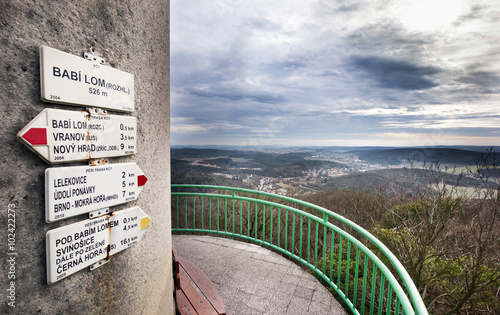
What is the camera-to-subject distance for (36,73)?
4.03ft

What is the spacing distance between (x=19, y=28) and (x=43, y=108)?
0.36 metres

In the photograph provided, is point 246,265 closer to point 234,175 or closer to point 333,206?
point 333,206

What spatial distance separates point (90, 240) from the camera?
155 centimetres

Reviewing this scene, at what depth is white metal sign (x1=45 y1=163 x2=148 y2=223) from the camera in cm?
132

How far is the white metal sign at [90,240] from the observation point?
1340mm

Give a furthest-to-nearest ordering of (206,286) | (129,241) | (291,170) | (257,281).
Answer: (291,170) < (257,281) < (206,286) < (129,241)

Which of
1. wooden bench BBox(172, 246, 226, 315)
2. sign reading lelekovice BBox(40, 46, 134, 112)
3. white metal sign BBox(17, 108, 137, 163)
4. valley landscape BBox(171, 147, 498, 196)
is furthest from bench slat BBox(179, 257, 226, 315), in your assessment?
valley landscape BBox(171, 147, 498, 196)

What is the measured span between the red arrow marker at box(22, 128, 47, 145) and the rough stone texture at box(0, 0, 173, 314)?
0.14ft

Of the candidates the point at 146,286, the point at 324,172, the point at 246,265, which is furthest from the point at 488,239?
the point at 324,172

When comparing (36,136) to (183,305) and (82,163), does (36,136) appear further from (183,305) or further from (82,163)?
(183,305)

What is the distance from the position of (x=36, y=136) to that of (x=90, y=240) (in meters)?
0.68

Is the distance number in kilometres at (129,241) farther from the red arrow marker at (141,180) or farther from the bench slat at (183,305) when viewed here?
the bench slat at (183,305)

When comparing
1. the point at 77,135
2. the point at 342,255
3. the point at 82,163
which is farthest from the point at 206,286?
the point at 342,255

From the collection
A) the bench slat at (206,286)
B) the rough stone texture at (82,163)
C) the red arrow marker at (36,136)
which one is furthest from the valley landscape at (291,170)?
the red arrow marker at (36,136)
